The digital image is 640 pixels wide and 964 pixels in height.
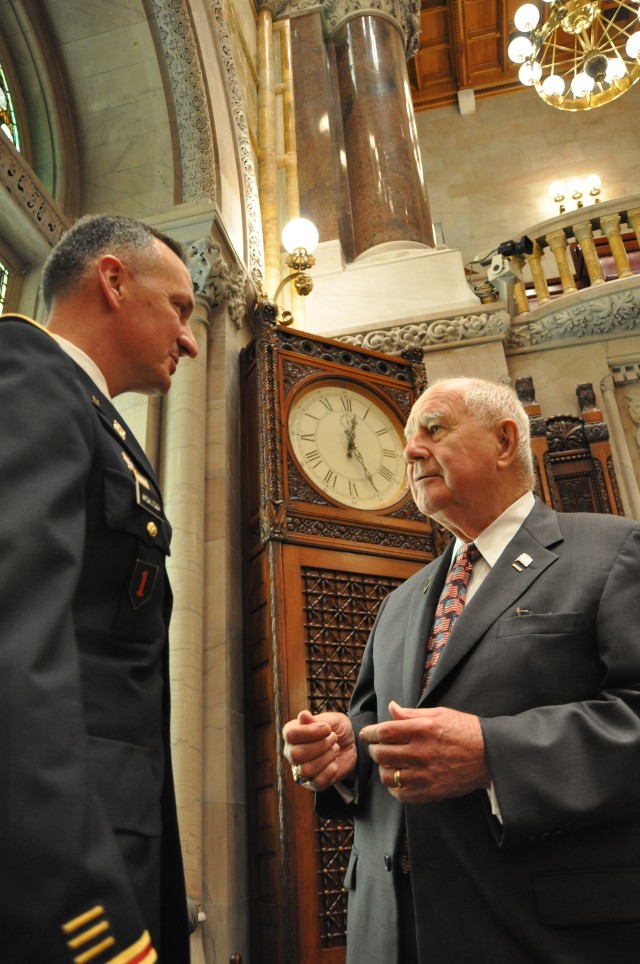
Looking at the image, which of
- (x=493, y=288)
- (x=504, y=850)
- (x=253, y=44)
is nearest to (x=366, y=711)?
(x=504, y=850)

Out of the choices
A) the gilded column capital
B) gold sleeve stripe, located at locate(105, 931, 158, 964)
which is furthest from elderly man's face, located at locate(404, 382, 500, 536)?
the gilded column capital

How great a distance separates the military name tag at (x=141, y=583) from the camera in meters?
1.16

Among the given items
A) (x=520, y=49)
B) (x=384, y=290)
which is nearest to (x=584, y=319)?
(x=384, y=290)

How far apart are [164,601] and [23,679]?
604 millimetres

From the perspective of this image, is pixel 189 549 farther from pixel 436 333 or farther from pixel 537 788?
pixel 436 333

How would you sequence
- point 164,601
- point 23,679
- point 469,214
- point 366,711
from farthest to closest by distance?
point 469,214
point 366,711
point 164,601
point 23,679

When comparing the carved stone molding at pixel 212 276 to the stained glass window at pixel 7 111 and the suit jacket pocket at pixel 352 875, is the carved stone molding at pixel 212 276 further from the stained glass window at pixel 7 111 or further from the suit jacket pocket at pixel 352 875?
the suit jacket pocket at pixel 352 875

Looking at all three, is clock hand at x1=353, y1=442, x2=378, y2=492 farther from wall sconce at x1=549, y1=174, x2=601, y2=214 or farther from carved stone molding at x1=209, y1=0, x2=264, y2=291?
wall sconce at x1=549, y1=174, x2=601, y2=214

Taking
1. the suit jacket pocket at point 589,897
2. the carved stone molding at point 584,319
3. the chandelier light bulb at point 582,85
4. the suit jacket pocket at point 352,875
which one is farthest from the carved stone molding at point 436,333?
the suit jacket pocket at point 589,897

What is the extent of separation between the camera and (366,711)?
180 centimetres

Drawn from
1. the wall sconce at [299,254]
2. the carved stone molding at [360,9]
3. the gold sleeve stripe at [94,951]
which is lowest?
the gold sleeve stripe at [94,951]

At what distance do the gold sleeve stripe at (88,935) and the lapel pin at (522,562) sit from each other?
0.99m

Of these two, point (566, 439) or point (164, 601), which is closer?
point (164, 601)

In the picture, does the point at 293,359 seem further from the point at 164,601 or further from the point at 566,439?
the point at 164,601
